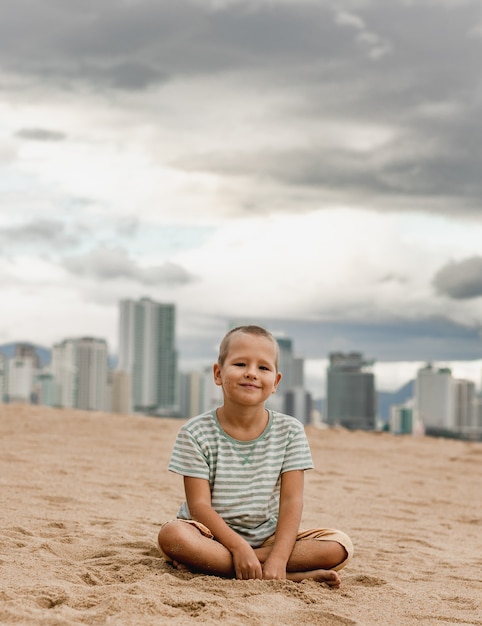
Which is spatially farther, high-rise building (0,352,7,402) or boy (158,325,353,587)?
high-rise building (0,352,7,402)

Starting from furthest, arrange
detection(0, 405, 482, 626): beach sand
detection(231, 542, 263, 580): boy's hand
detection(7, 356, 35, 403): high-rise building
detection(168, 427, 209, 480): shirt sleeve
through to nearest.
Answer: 1. detection(7, 356, 35, 403): high-rise building
2. detection(168, 427, 209, 480): shirt sleeve
3. detection(231, 542, 263, 580): boy's hand
4. detection(0, 405, 482, 626): beach sand

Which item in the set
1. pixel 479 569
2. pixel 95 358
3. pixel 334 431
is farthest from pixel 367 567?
pixel 95 358

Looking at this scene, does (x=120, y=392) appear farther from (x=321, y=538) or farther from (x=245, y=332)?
(x=245, y=332)

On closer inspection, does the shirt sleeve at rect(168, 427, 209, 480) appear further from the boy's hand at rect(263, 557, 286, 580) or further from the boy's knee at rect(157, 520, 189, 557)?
the boy's hand at rect(263, 557, 286, 580)

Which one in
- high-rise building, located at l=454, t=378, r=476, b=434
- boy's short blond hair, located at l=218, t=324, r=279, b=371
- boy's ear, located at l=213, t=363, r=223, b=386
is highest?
boy's short blond hair, located at l=218, t=324, r=279, b=371

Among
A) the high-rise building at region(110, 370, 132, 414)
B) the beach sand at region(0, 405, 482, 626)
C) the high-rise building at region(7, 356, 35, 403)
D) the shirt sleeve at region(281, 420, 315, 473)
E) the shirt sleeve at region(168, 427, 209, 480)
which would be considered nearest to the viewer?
the beach sand at region(0, 405, 482, 626)

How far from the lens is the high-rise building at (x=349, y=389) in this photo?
108 metres

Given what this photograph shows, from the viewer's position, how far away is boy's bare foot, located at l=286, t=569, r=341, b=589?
13.4 ft

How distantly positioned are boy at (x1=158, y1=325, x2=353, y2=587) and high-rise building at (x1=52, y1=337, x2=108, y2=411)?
93.4 metres

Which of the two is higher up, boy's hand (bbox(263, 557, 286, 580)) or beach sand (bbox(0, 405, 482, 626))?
boy's hand (bbox(263, 557, 286, 580))

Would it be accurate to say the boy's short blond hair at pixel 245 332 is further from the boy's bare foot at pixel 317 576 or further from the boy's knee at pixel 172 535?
the boy's bare foot at pixel 317 576

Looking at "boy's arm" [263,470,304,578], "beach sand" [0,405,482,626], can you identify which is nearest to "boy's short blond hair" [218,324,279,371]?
"boy's arm" [263,470,304,578]

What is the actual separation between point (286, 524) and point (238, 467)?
355mm

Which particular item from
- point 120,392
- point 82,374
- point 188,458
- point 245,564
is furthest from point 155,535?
point 82,374
